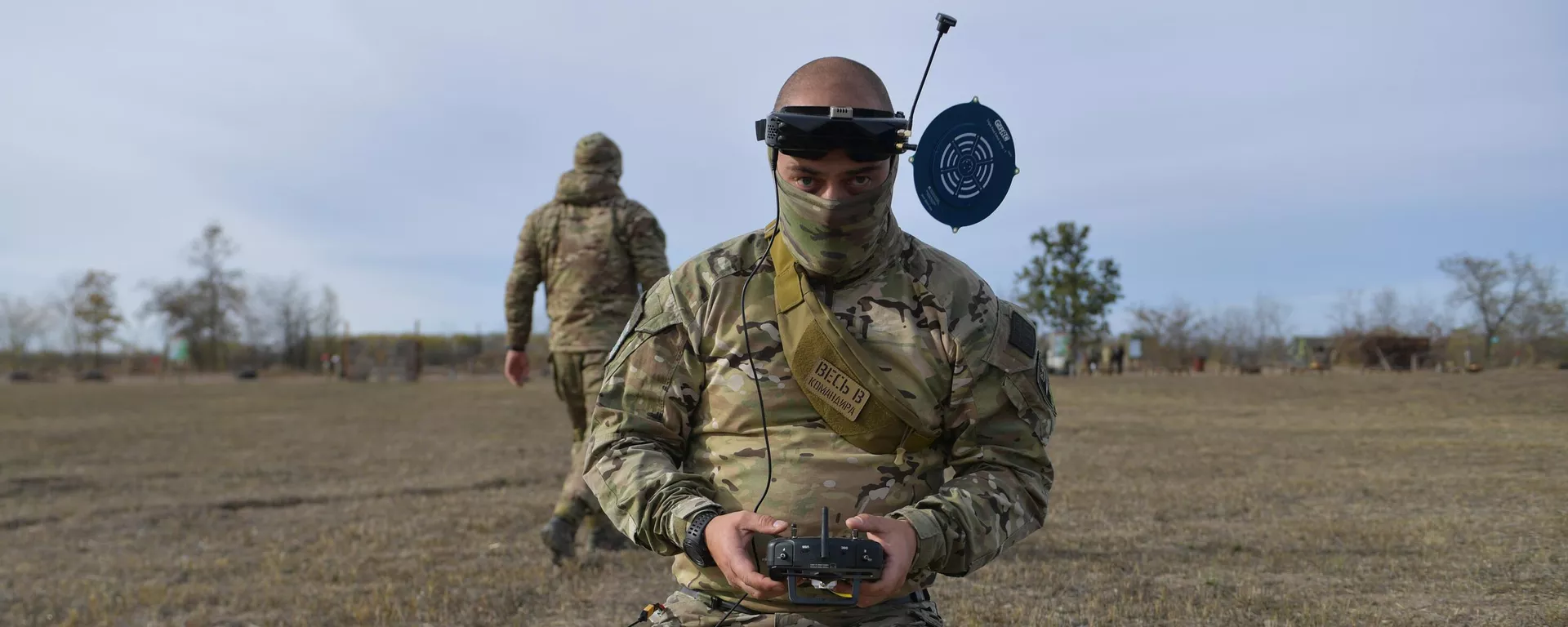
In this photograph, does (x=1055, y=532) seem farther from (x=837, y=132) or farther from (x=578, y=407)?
(x=837, y=132)

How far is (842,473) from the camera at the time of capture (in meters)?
2.70

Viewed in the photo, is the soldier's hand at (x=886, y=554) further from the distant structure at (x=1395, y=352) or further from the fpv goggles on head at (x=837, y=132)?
the distant structure at (x=1395, y=352)

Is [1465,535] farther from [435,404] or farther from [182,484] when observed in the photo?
[435,404]

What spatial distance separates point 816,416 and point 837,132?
2.27ft

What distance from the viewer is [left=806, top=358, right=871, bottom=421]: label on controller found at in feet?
8.77

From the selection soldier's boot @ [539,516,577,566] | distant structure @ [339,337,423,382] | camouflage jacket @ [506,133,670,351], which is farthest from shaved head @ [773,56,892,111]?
distant structure @ [339,337,423,382]

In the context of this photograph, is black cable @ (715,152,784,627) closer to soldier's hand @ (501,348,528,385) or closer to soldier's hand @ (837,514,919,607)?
soldier's hand @ (837,514,919,607)

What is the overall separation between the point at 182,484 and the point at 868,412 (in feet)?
38.4

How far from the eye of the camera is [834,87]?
2.69 m

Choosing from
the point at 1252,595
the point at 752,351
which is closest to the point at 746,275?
the point at 752,351

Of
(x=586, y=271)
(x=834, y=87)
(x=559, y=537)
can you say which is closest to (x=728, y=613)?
(x=834, y=87)

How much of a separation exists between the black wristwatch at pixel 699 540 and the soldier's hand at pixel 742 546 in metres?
0.02

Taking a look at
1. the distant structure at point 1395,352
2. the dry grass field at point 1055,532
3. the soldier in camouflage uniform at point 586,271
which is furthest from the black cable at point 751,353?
the distant structure at point 1395,352

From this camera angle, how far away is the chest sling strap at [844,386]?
8.76 ft
